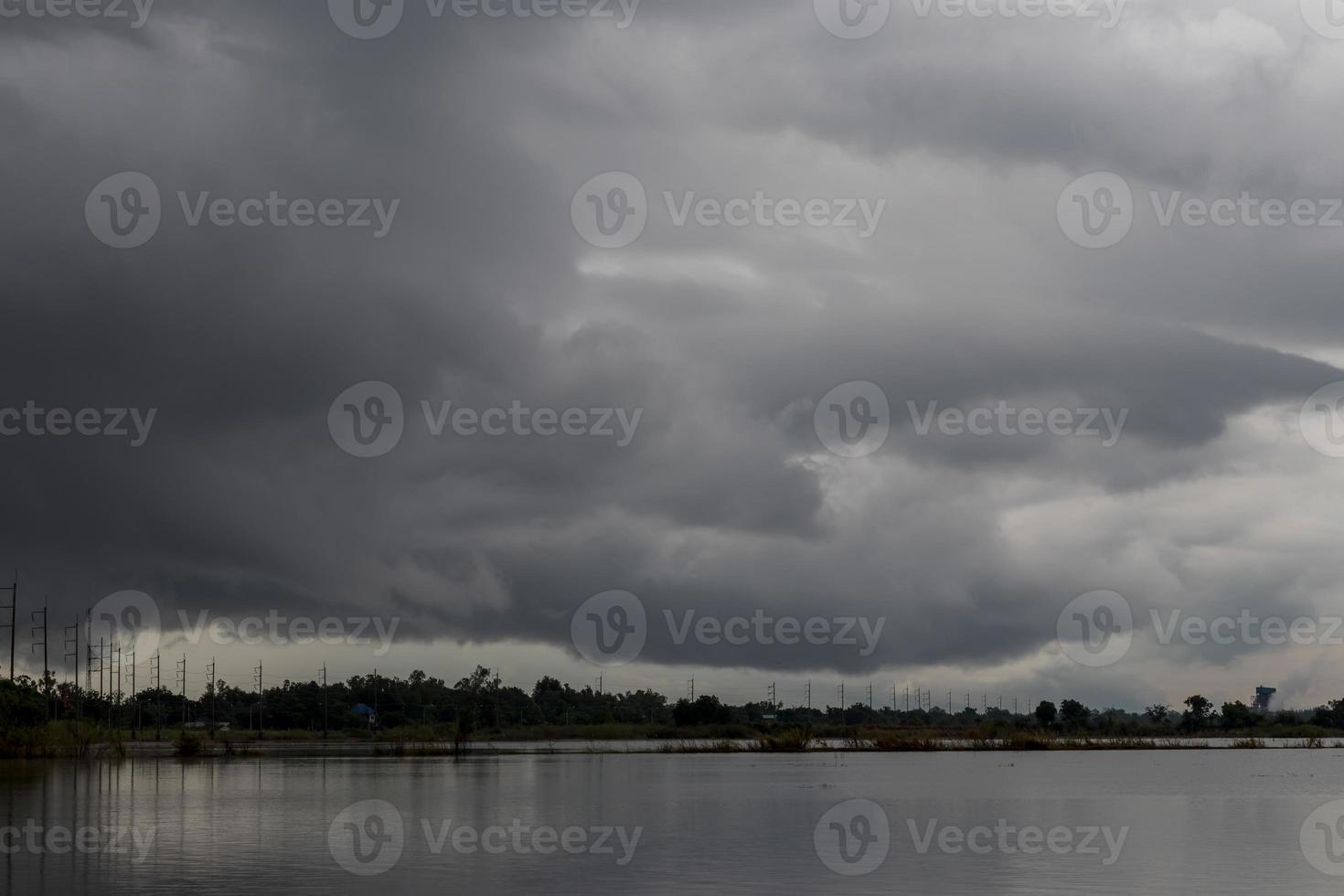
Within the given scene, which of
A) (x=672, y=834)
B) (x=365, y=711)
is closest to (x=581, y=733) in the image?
(x=365, y=711)

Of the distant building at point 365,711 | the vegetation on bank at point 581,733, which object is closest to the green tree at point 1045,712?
the vegetation on bank at point 581,733

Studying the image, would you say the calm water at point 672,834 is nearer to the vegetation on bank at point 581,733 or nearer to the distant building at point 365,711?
the vegetation on bank at point 581,733

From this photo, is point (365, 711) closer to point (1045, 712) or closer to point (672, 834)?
point (1045, 712)

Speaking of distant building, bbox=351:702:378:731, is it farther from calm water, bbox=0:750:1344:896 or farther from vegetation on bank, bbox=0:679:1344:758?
calm water, bbox=0:750:1344:896

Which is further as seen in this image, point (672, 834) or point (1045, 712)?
point (1045, 712)

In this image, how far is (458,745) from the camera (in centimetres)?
10931

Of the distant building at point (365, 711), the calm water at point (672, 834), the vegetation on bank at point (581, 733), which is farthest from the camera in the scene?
the distant building at point (365, 711)

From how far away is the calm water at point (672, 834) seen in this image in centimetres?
2539

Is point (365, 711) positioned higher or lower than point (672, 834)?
lower

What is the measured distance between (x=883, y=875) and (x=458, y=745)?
87.4 m

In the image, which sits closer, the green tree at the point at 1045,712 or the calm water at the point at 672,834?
the calm water at the point at 672,834

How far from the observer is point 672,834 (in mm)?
34375

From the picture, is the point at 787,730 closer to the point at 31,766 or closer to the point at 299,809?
the point at 31,766

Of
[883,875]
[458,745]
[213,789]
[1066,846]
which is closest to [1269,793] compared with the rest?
[1066,846]
